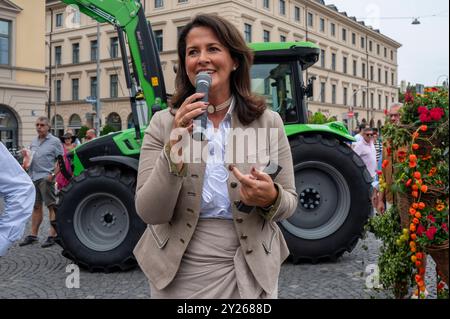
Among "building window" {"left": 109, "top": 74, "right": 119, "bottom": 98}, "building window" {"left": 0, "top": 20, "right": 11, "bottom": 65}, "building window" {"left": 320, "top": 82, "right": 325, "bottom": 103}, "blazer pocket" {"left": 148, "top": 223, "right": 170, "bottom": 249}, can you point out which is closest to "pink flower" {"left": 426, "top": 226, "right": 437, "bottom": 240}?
"blazer pocket" {"left": 148, "top": 223, "right": 170, "bottom": 249}

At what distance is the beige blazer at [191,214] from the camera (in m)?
1.61

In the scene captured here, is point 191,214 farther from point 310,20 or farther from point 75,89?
point 75,89

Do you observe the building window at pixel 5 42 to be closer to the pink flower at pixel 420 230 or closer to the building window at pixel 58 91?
the building window at pixel 58 91

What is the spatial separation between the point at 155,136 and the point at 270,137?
1.44ft

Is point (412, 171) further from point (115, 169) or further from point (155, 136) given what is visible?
point (115, 169)

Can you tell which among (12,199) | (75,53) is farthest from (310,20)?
(12,199)

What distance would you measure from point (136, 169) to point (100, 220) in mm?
793

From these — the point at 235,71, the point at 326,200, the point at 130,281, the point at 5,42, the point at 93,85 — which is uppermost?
the point at 93,85

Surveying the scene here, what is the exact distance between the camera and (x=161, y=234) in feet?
5.57

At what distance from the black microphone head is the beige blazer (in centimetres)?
21

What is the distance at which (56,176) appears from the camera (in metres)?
7.60

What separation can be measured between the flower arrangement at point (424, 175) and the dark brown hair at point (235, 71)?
3.66ft

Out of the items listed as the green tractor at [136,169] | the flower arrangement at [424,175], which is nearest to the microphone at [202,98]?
the flower arrangement at [424,175]

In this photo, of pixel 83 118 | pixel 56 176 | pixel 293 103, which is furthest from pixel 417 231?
pixel 83 118
